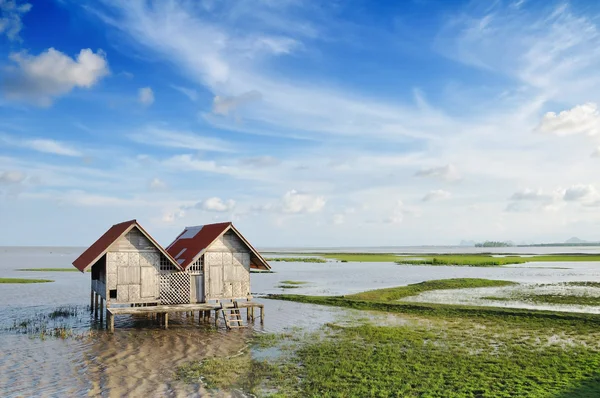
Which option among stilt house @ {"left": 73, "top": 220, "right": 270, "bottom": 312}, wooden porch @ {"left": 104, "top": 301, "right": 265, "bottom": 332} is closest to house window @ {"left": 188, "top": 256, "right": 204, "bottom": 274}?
stilt house @ {"left": 73, "top": 220, "right": 270, "bottom": 312}

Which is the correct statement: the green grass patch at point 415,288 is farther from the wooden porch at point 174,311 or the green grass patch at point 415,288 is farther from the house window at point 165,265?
the house window at point 165,265

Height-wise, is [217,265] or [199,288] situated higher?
[217,265]

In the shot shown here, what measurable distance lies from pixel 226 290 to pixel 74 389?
14920 mm

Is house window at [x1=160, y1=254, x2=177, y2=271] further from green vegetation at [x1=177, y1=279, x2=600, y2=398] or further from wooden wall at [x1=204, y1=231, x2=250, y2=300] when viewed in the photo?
green vegetation at [x1=177, y1=279, x2=600, y2=398]

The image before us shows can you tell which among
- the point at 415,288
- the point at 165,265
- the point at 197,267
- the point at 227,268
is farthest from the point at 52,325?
the point at 415,288

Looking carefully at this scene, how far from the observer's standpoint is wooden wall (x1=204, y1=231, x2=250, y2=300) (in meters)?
31.6

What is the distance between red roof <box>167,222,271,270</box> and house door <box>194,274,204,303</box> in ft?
4.50

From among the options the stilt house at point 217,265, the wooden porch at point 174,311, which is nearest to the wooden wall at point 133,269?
the wooden porch at point 174,311

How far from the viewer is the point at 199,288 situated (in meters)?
31.5

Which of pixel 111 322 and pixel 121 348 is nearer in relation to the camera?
pixel 121 348

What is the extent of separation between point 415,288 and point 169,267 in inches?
1087

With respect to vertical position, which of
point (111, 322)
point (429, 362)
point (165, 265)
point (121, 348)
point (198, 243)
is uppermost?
point (198, 243)

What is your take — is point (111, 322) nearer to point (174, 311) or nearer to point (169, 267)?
point (174, 311)

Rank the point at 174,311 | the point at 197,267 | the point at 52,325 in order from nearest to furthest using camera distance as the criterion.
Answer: the point at 174,311, the point at 52,325, the point at 197,267
